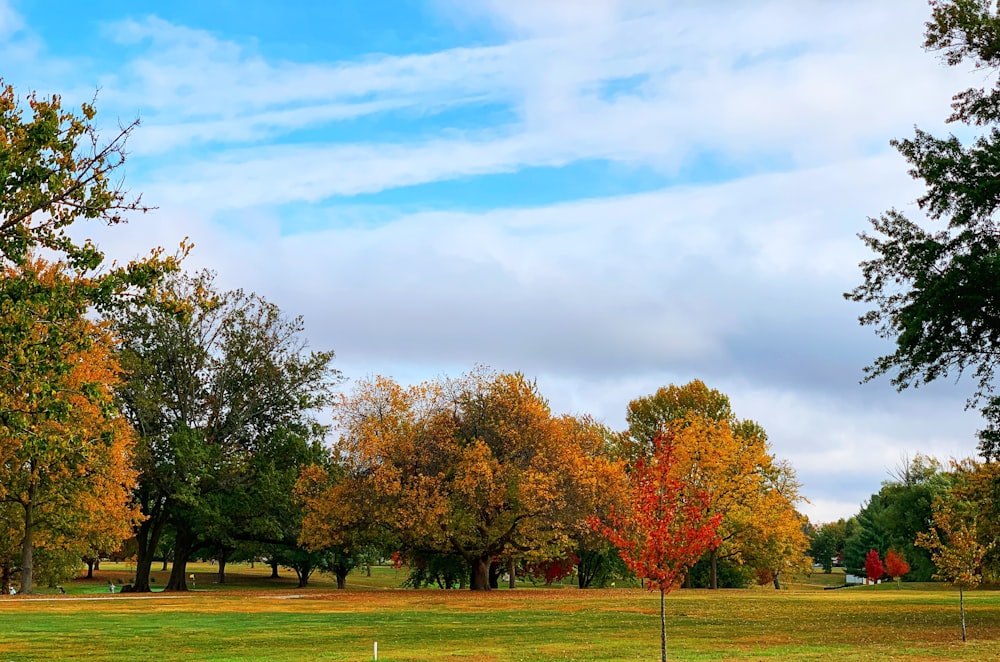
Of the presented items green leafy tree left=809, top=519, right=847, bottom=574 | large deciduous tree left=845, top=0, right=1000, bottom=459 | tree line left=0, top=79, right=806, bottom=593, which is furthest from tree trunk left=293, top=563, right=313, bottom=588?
green leafy tree left=809, top=519, right=847, bottom=574

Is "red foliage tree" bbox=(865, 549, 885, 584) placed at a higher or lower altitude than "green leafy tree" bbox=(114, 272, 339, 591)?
lower

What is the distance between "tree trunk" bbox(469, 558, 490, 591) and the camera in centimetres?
5288

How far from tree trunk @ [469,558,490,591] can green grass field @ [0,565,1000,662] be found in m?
6.61

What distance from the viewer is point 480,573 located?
53.0 metres

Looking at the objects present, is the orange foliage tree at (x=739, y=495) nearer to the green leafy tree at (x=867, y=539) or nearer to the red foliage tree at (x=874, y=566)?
the red foliage tree at (x=874, y=566)

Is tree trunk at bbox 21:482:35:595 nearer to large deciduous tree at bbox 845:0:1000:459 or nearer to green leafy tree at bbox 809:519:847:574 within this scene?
large deciduous tree at bbox 845:0:1000:459

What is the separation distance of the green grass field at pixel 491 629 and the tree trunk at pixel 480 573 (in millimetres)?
6613

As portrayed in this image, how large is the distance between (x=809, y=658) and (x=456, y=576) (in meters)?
41.0

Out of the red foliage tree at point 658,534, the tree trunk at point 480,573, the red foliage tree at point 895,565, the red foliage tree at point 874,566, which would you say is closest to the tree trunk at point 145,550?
the tree trunk at point 480,573

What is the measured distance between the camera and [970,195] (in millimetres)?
27219

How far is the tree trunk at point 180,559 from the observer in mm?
57625

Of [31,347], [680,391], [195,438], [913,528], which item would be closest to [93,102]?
[31,347]

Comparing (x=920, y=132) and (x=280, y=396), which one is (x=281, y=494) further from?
(x=920, y=132)

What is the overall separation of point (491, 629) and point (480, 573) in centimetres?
2375
